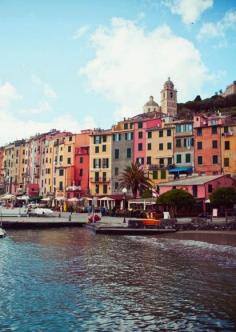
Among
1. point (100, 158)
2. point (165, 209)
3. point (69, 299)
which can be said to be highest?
point (100, 158)

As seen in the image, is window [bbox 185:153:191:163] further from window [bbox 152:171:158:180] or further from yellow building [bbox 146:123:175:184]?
window [bbox 152:171:158:180]

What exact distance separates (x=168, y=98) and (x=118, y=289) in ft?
420

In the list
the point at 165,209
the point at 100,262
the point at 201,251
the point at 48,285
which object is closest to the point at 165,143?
the point at 165,209

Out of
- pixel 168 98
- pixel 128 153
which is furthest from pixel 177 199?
pixel 168 98

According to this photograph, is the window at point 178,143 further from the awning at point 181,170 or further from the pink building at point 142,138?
the pink building at point 142,138

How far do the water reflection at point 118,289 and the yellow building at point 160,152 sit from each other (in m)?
50.7

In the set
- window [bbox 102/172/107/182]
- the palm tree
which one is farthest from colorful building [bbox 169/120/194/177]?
window [bbox 102/172/107/182]

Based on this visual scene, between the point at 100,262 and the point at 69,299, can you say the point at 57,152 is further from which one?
the point at 69,299

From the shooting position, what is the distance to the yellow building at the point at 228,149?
69.9m

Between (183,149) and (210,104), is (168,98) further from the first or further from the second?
(183,149)

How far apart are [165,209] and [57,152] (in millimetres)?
47741

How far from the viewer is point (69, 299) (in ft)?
46.5

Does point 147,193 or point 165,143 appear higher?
point 165,143

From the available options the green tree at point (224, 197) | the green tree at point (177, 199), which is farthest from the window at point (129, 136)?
the green tree at point (224, 197)
